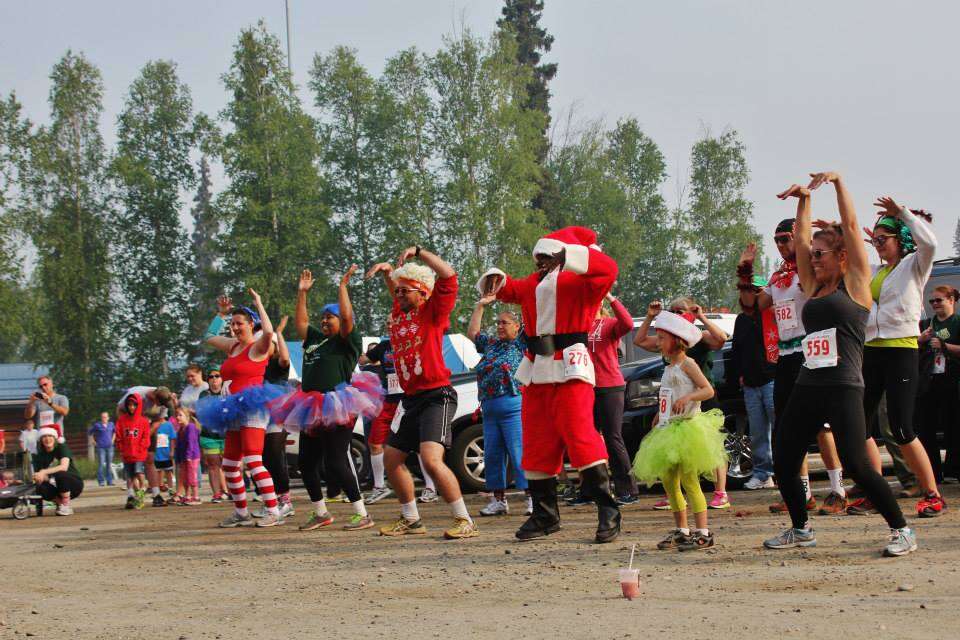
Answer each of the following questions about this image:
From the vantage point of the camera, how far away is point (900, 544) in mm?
6418

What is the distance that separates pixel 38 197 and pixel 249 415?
36817 millimetres

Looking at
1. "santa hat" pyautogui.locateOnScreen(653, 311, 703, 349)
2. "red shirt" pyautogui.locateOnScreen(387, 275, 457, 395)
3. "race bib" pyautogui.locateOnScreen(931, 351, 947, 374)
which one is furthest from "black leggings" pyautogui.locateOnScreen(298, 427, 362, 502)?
"race bib" pyautogui.locateOnScreen(931, 351, 947, 374)

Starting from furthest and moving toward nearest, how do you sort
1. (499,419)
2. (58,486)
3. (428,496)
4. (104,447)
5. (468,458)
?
(104,447), (58,486), (468,458), (428,496), (499,419)

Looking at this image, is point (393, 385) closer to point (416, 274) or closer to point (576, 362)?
point (416, 274)

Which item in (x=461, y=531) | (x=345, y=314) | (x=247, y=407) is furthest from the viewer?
(x=247, y=407)

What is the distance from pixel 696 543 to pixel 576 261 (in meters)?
2.00

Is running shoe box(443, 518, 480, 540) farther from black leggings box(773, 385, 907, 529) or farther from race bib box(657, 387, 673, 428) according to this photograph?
black leggings box(773, 385, 907, 529)

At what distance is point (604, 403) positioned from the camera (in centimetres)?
983

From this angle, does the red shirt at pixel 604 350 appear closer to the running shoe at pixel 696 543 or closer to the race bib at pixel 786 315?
the race bib at pixel 786 315

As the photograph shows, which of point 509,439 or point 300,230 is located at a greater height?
point 300,230

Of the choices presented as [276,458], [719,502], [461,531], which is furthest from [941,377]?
[276,458]

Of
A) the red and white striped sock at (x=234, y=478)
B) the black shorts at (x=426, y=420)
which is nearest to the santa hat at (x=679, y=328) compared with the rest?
the black shorts at (x=426, y=420)

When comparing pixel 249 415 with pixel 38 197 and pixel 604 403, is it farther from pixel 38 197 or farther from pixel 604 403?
pixel 38 197

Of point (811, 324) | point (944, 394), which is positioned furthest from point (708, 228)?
point (811, 324)
